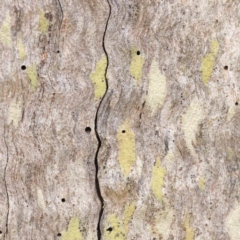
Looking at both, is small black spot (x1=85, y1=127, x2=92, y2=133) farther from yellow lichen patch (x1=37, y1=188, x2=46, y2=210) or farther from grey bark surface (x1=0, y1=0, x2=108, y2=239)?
yellow lichen patch (x1=37, y1=188, x2=46, y2=210)

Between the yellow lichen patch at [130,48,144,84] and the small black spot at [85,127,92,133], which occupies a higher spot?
the yellow lichen patch at [130,48,144,84]

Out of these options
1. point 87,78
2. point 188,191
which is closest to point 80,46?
point 87,78

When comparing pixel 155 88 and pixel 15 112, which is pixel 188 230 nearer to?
pixel 155 88

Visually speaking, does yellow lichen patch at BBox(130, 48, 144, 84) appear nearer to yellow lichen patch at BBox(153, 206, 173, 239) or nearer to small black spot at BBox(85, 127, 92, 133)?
small black spot at BBox(85, 127, 92, 133)

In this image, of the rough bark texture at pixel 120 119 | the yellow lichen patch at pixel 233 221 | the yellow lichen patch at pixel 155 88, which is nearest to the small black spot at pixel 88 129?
the rough bark texture at pixel 120 119

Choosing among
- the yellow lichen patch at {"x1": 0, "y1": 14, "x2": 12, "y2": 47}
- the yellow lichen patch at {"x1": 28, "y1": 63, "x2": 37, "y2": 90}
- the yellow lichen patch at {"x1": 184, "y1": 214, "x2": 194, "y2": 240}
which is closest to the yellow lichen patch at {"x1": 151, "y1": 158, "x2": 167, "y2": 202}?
the yellow lichen patch at {"x1": 184, "y1": 214, "x2": 194, "y2": 240}

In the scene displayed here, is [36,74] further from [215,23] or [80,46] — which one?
[215,23]

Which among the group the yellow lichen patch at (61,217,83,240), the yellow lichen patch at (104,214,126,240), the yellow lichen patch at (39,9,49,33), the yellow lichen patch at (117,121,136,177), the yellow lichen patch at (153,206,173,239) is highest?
the yellow lichen patch at (39,9,49,33)

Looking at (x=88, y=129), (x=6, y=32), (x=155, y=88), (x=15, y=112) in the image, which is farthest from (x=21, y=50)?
(x=155, y=88)
